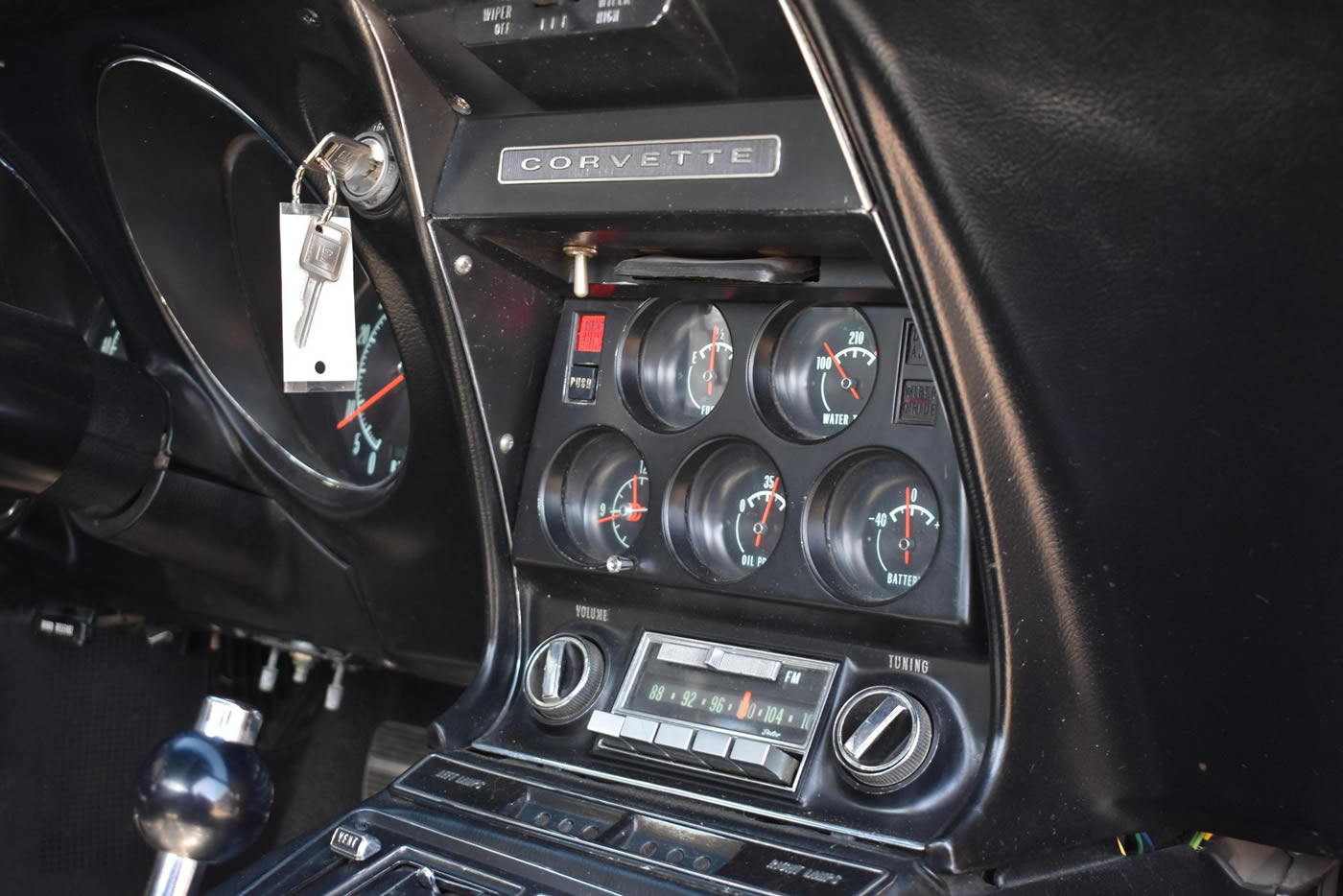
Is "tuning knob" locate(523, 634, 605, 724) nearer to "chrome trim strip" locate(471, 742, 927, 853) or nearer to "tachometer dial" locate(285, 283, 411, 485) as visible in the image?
"chrome trim strip" locate(471, 742, 927, 853)

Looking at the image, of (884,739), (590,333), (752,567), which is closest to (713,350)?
(590,333)

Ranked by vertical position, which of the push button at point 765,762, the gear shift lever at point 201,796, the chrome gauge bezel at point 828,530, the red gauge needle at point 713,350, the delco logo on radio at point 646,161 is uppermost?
→ the delco logo on radio at point 646,161

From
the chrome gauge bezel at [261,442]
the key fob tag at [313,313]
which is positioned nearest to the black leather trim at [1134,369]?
the key fob tag at [313,313]

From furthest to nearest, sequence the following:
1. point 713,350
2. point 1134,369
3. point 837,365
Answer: point 713,350
point 837,365
point 1134,369

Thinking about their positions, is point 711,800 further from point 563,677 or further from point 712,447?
point 712,447

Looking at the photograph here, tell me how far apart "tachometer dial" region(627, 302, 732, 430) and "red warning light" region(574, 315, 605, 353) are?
0.15 feet

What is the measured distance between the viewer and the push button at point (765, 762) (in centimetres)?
138

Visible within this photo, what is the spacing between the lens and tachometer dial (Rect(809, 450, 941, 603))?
1.47m

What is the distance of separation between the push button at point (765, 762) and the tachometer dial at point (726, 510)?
0.23m

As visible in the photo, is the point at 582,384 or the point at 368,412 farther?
the point at 368,412

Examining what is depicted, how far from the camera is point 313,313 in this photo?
1615 millimetres

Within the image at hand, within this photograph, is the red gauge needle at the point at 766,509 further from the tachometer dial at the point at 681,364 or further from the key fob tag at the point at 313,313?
the key fob tag at the point at 313,313

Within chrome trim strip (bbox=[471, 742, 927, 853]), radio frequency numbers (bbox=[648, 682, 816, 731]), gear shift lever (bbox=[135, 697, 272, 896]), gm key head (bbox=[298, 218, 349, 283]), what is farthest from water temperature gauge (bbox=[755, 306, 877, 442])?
gear shift lever (bbox=[135, 697, 272, 896])

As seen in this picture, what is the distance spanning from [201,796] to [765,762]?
1.76 feet
